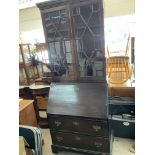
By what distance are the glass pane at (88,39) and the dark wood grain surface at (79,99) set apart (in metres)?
0.16

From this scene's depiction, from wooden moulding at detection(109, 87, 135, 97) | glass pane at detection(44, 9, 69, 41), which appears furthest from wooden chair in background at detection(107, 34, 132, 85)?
glass pane at detection(44, 9, 69, 41)

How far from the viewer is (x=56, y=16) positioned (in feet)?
6.35

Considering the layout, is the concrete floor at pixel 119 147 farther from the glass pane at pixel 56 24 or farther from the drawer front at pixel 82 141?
the glass pane at pixel 56 24

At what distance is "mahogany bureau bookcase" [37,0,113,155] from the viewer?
1820 millimetres

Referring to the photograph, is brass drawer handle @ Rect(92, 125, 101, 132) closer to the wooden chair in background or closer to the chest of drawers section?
the chest of drawers section

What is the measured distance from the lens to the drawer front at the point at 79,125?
180cm

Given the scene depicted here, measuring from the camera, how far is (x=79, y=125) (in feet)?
6.20

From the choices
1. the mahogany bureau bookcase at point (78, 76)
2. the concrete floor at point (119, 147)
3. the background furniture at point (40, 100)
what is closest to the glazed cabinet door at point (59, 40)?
the mahogany bureau bookcase at point (78, 76)

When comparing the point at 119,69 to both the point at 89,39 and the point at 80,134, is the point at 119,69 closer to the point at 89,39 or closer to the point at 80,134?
the point at 89,39

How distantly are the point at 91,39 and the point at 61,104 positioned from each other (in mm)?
806

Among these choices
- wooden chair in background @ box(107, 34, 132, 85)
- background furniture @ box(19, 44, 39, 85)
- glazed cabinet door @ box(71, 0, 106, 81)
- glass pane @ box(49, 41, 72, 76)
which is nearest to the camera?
glazed cabinet door @ box(71, 0, 106, 81)

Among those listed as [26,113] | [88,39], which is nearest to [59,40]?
[88,39]
